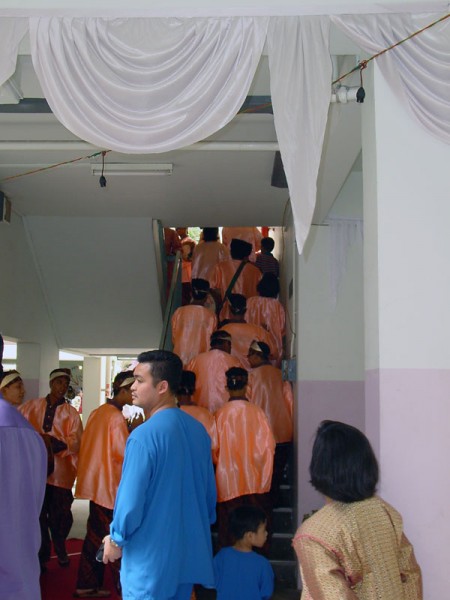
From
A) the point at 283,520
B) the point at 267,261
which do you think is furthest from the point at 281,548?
the point at 267,261

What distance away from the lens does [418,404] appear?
9.90 feet

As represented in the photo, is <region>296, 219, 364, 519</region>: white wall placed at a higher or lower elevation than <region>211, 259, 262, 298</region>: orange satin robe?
lower

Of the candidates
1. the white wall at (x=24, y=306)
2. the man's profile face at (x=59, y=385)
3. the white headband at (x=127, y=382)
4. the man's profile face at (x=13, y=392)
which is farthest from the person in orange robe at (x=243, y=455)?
the white wall at (x=24, y=306)

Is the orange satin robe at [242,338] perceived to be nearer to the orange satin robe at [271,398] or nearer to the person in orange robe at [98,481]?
the orange satin robe at [271,398]

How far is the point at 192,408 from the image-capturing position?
19.1ft

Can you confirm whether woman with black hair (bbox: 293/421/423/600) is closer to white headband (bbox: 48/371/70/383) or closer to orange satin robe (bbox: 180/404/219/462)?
orange satin robe (bbox: 180/404/219/462)

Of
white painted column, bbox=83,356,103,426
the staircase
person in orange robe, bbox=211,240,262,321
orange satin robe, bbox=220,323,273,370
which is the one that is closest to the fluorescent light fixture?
orange satin robe, bbox=220,323,273,370

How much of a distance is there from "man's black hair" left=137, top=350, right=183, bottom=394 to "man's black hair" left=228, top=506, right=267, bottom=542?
1280mm

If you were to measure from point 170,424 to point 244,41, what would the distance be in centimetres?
166

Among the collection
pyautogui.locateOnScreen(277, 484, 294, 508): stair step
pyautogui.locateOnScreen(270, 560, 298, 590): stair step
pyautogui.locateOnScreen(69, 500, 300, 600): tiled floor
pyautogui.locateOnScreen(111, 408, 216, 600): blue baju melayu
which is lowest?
pyautogui.locateOnScreen(69, 500, 300, 600): tiled floor

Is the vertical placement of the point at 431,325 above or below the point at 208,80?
below

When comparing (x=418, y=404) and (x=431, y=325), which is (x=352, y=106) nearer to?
(x=431, y=325)

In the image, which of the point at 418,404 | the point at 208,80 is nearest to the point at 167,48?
the point at 208,80

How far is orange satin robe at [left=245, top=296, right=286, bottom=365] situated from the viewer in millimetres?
7652
